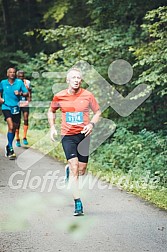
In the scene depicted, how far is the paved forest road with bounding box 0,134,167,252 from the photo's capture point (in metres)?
5.89

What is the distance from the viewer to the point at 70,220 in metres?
7.00

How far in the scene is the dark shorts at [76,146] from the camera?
742 centimetres

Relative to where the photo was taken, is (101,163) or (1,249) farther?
(101,163)

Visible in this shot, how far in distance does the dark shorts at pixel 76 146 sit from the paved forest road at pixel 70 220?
0.82 meters

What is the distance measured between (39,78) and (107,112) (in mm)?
9063

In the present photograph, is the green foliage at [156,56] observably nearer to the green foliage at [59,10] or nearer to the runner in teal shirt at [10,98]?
the runner in teal shirt at [10,98]

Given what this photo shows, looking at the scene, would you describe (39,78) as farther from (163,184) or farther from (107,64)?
(163,184)

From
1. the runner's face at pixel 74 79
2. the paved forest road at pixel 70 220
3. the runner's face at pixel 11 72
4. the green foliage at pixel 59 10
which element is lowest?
the paved forest road at pixel 70 220

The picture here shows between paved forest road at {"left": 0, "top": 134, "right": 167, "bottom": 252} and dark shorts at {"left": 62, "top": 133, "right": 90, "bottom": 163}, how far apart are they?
0.82 meters

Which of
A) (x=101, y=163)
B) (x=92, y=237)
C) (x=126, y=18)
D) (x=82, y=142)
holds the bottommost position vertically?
(x=101, y=163)

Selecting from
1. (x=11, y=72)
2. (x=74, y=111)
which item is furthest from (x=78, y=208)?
(x=11, y=72)

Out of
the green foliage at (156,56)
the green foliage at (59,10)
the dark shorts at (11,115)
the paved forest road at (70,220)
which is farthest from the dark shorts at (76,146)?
the green foliage at (59,10)

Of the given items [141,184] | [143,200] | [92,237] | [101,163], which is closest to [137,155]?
[101,163]

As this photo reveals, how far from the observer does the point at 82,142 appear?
7535mm
